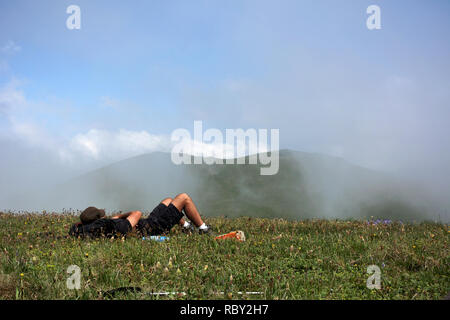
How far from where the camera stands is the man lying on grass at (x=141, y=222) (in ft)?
27.2

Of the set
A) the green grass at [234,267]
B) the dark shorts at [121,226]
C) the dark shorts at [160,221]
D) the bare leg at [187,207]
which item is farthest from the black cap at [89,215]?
the bare leg at [187,207]

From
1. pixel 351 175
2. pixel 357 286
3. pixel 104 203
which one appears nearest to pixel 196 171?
pixel 104 203

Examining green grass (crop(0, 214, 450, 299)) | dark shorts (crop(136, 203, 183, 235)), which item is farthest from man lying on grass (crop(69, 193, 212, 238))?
green grass (crop(0, 214, 450, 299))

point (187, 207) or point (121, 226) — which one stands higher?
point (187, 207)

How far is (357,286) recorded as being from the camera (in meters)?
4.93

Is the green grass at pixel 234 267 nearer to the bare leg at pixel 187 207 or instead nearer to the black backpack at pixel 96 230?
the black backpack at pixel 96 230

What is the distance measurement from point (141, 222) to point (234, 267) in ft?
13.3

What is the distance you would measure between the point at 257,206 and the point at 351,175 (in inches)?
1647

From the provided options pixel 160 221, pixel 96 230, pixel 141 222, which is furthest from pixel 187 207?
pixel 96 230

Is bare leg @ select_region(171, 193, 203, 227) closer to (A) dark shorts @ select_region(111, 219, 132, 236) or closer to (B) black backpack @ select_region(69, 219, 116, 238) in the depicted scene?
(A) dark shorts @ select_region(111, 219, 132, 236)

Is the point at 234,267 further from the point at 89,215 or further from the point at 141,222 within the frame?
the point at 89,215

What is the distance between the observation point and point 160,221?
8805mm

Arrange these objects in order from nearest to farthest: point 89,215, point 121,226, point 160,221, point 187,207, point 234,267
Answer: point 234,267, point 89,215, point 121,226, point 160,221, point 187,207

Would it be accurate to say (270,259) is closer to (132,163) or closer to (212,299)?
(212,299)
